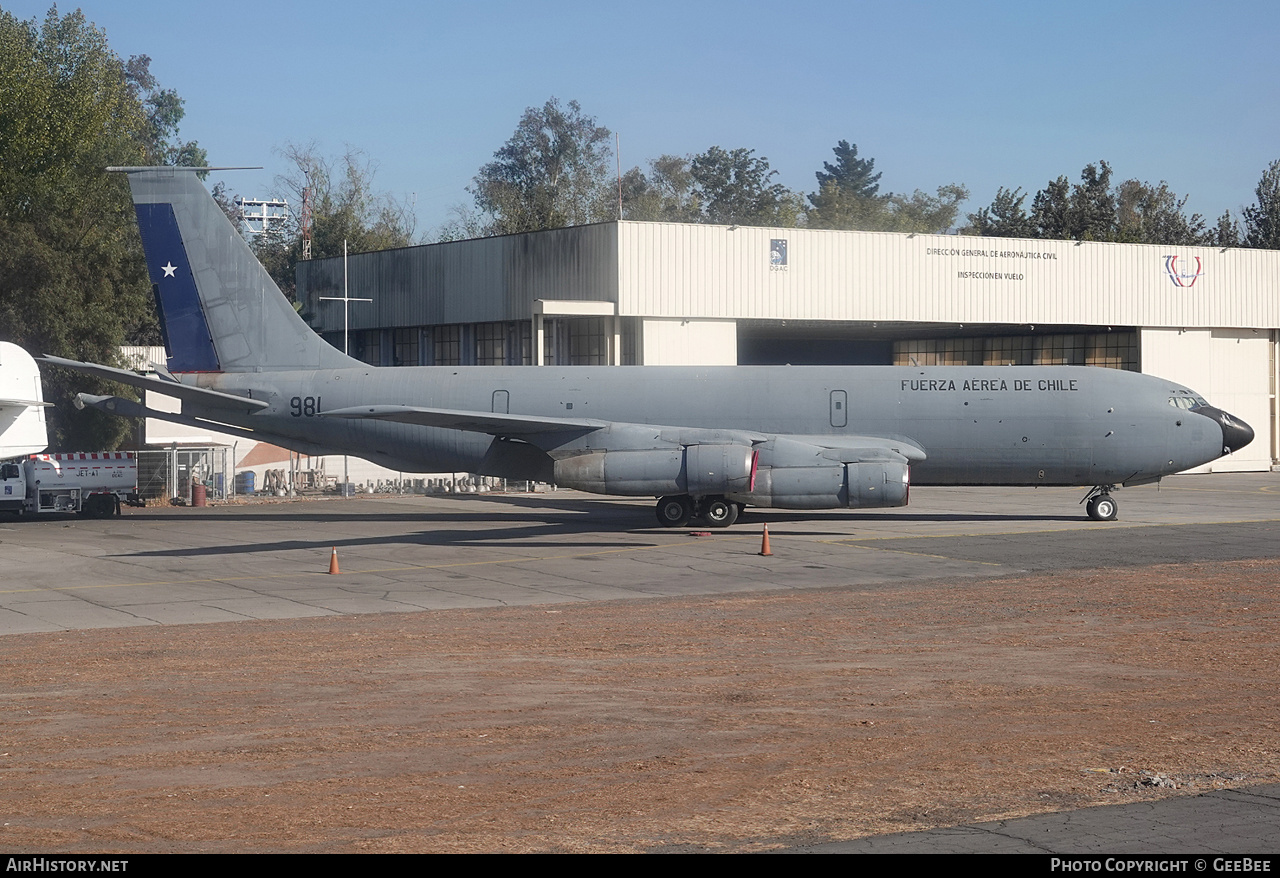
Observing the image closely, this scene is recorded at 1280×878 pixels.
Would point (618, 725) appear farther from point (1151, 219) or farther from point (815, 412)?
point (1151, 219)

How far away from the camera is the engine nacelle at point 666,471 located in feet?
97.1

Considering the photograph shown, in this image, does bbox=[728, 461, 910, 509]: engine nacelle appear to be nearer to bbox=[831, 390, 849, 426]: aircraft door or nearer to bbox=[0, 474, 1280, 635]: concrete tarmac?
bbox=[0, 474, 1280, 635]: concrete tarmac

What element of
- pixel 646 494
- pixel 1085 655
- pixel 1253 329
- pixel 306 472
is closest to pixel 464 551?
pixel 646 494

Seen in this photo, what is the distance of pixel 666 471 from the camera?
2997 cm

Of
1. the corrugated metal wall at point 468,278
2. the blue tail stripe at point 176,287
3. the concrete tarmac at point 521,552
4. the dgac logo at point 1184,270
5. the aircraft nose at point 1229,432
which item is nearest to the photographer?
the concrete tarmac at point 521,552

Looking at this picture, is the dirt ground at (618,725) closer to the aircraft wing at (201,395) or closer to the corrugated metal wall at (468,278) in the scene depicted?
the aircraft wing at (201,395)

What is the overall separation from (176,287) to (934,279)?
1188 inches

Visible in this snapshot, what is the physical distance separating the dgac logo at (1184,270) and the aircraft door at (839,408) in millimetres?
29979

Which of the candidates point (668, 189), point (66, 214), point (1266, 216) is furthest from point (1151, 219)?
point (66, 214)

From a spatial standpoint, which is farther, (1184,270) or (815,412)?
(1184,270)

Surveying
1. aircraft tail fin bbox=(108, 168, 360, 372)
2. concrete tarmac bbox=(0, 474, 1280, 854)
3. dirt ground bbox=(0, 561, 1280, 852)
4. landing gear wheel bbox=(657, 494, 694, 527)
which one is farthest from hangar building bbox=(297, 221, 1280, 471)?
dirt ground bbox=(0, 561, 1280, 852)

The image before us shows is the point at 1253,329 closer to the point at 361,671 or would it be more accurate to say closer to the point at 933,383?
the point at 933,383

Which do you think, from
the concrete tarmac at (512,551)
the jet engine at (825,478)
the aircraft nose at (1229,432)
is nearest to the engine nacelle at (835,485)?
the jet engine at (825,478)

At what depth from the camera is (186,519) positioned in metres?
36.8
